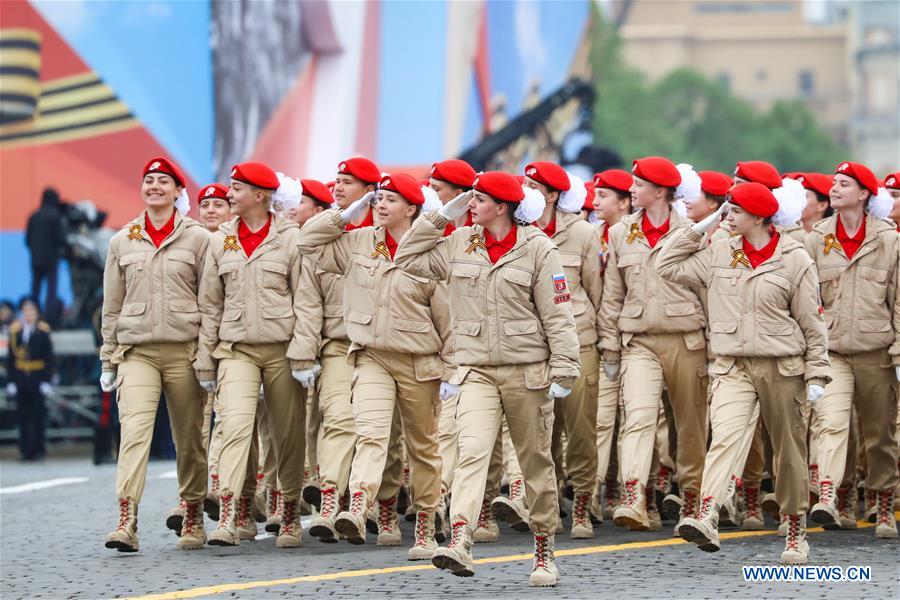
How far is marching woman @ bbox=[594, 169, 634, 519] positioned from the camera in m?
12.6

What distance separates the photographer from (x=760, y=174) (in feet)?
37.6

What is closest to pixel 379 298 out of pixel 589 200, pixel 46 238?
pixel 589 200

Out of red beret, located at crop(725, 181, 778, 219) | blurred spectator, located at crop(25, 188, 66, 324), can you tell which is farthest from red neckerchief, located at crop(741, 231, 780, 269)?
blurred spectator, located at crop(25, 188, 66, 324)

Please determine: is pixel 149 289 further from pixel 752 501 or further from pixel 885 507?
pixel 885 507

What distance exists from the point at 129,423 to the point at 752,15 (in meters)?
147

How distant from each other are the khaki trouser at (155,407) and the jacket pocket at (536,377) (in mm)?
2628

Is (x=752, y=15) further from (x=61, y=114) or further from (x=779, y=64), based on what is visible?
(x=61, y=114)

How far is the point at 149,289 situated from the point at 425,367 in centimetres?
187

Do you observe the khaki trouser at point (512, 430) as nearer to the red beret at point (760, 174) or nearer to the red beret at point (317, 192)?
the red beret at point (760, 174)

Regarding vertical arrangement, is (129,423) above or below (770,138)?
below

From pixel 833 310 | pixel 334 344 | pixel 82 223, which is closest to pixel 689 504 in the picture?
pixel 833 310

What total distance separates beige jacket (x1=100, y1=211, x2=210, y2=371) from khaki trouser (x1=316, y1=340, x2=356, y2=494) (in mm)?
884

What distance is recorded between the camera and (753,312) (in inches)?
418

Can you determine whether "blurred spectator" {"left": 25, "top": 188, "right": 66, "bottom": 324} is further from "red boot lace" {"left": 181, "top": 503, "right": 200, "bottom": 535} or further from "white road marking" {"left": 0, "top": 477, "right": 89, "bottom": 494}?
"red boot lace" {"left": 181, "top": 503, "right": 200, "bottom": 535}
